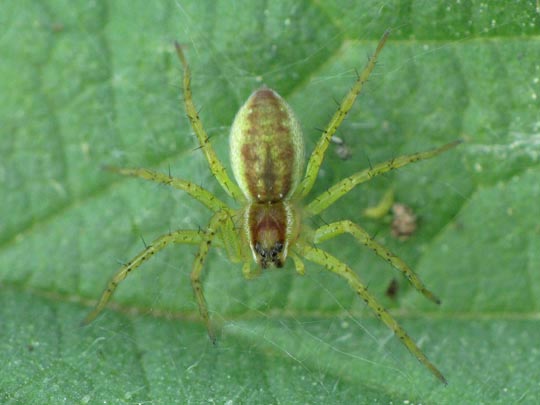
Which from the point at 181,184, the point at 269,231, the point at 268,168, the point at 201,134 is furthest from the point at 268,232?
the point at 201,134

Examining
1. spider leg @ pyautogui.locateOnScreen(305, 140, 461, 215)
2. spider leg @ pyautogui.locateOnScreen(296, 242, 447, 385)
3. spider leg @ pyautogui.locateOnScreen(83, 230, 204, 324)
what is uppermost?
spider leg @ pyautogui.locateOnScreen(305, 140, 461, 215)

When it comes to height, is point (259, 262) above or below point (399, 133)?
below

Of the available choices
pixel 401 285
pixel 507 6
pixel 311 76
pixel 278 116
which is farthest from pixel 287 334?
pixel 507 6

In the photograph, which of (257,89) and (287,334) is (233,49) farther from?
(287,334)

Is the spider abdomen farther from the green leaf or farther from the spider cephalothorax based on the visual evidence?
the green leaf

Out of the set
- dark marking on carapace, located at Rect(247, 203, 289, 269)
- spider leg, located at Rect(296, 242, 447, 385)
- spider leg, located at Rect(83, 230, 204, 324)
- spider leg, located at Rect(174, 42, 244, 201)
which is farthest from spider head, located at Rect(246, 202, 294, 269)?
spider leg, located at Rect(83, 230, 204, 324)

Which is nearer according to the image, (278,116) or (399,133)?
(278,116)
